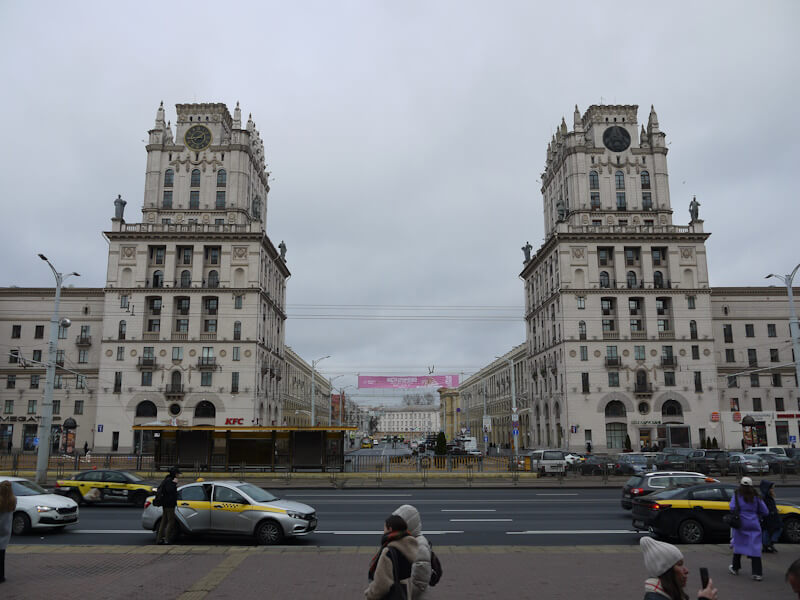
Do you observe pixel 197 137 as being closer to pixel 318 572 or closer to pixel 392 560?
pixel 318 572

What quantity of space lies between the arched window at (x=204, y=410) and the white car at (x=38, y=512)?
166 ft

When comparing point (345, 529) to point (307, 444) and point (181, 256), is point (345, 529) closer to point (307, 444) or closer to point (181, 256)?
point (307, 444)

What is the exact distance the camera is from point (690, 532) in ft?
51.0

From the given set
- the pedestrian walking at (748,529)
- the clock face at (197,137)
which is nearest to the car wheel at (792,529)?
the pedestrian walking at (748,529)

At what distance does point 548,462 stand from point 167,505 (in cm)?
3176

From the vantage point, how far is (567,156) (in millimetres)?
75625

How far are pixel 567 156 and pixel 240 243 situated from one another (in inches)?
1612

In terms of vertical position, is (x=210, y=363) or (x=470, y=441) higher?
(x=210, y=363)

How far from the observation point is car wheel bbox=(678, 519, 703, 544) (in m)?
15.5

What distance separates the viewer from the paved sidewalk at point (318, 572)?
1036 cm

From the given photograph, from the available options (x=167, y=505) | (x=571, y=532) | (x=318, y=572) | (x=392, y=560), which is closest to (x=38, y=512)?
(x=167, y=505)

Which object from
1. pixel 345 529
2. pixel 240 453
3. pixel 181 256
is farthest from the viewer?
pixel 181 256

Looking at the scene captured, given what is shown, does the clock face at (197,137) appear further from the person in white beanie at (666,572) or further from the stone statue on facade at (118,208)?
the person in white beanie at (666,572)

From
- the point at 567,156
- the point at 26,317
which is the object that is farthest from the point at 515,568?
the point at 26,317
